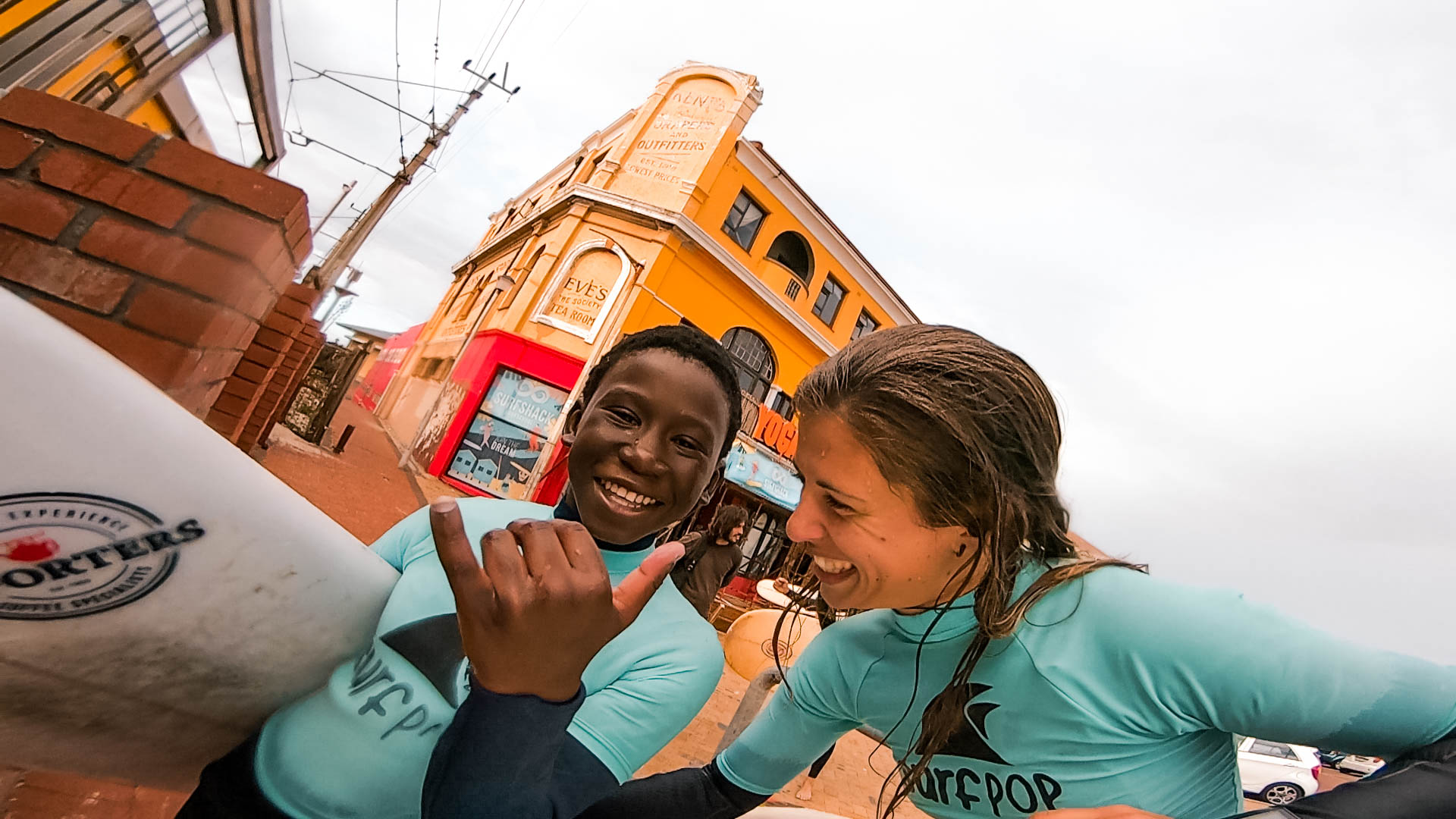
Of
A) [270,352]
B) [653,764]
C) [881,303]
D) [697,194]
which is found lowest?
[653,764]

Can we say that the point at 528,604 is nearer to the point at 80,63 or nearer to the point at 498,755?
the point at 498,755

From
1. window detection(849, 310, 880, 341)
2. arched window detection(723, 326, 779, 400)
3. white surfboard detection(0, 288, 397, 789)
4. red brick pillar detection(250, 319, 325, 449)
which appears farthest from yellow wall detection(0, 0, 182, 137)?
window detection(849, 310, 880, 341)

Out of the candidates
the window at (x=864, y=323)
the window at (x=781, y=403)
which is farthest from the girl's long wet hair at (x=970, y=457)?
the window at (x=864, y=323)

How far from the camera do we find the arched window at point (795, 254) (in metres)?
13.0

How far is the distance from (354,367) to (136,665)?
11.1 m

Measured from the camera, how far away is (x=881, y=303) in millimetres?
14969

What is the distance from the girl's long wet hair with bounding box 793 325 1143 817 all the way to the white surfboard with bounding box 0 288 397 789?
3.12 feet

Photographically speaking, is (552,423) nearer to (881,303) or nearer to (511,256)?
(511,256)

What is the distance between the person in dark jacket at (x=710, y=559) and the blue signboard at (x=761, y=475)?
5.77m

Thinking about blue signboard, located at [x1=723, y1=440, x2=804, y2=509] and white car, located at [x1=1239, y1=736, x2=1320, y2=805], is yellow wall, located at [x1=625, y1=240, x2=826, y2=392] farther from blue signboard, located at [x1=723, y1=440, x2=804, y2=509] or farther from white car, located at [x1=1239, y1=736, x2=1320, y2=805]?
white car, located at [x1=1239, y1=736, x2=1320, y2=805]

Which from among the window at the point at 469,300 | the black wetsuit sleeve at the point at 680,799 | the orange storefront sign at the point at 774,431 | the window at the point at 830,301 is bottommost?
the black wetsuit sleeve at the point at 680,799

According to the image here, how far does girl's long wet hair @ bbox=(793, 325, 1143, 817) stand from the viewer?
45.8 inches

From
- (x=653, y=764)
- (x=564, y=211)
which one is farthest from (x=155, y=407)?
(x=564, y=211)

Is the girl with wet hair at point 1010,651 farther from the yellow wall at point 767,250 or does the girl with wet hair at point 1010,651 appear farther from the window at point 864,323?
the window at point 864,323
